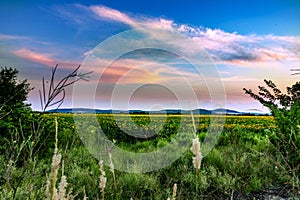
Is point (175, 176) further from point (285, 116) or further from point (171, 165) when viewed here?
point (285, 116)

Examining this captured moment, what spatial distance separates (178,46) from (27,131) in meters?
2.87

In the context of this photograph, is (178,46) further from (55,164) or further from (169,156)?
(55,164)

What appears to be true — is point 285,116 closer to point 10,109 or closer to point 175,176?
point 175,176

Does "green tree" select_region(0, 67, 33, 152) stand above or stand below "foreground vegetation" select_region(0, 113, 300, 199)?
above

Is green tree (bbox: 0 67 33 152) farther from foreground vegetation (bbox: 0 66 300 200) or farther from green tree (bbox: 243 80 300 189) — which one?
green tree (bbox: 243 80 300 189)

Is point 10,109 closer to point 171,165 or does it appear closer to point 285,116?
point 171,165

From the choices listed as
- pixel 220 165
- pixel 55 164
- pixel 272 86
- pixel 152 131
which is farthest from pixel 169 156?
pixel 55 164

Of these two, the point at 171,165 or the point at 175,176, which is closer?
the point at 175,176

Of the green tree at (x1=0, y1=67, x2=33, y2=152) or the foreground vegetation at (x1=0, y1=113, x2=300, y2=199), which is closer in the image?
the foreground vegetation at (x1=0, y1=113, x2=300, y2=199)

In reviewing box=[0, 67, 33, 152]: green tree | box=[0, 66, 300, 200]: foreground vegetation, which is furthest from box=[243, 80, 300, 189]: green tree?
box=[0, 67, 33, 152]: green tree

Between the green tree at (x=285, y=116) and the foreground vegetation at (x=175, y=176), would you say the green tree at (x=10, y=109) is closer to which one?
the foreground vegetation at (x=175, y=176)

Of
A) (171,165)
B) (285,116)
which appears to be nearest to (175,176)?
(171,165)

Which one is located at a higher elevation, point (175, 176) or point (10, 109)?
point (10, 109)

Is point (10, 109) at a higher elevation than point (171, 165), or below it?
higher
